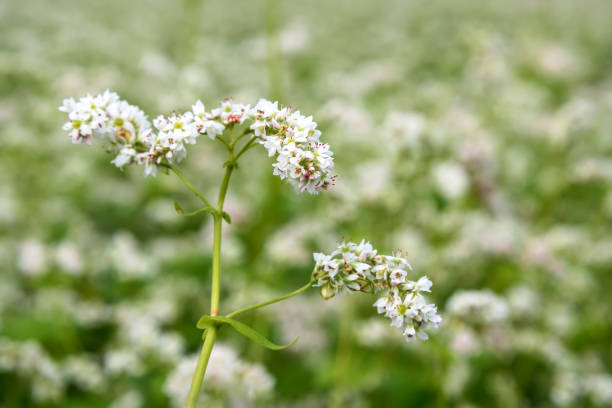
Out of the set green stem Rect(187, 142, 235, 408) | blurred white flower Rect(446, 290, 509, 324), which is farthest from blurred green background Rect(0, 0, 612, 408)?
green stem Rect(187, 142, 235, 408)

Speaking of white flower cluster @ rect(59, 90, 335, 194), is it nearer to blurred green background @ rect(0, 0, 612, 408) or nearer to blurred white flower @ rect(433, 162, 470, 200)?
blurred green background @ rect(0, 0, 612, 408)

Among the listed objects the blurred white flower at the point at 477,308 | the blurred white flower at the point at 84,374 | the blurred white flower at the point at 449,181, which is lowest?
the blurred white flower at the point at 84,374

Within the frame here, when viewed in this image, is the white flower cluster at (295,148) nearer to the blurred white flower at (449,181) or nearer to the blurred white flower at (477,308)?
the blurred white flower at (477,308)

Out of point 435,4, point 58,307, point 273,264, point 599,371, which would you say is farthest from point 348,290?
point 435,4

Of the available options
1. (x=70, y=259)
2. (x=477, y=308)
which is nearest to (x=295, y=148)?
(x=477, y=308)

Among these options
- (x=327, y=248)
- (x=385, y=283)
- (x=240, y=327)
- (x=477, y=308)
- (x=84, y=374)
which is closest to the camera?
(x=240, y=327)

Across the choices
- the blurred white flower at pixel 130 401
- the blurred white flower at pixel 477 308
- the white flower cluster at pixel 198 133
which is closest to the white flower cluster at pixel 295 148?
the white flower cluster at pixel 198 133

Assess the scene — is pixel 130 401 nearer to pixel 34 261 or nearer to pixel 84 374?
pixel 84 374
